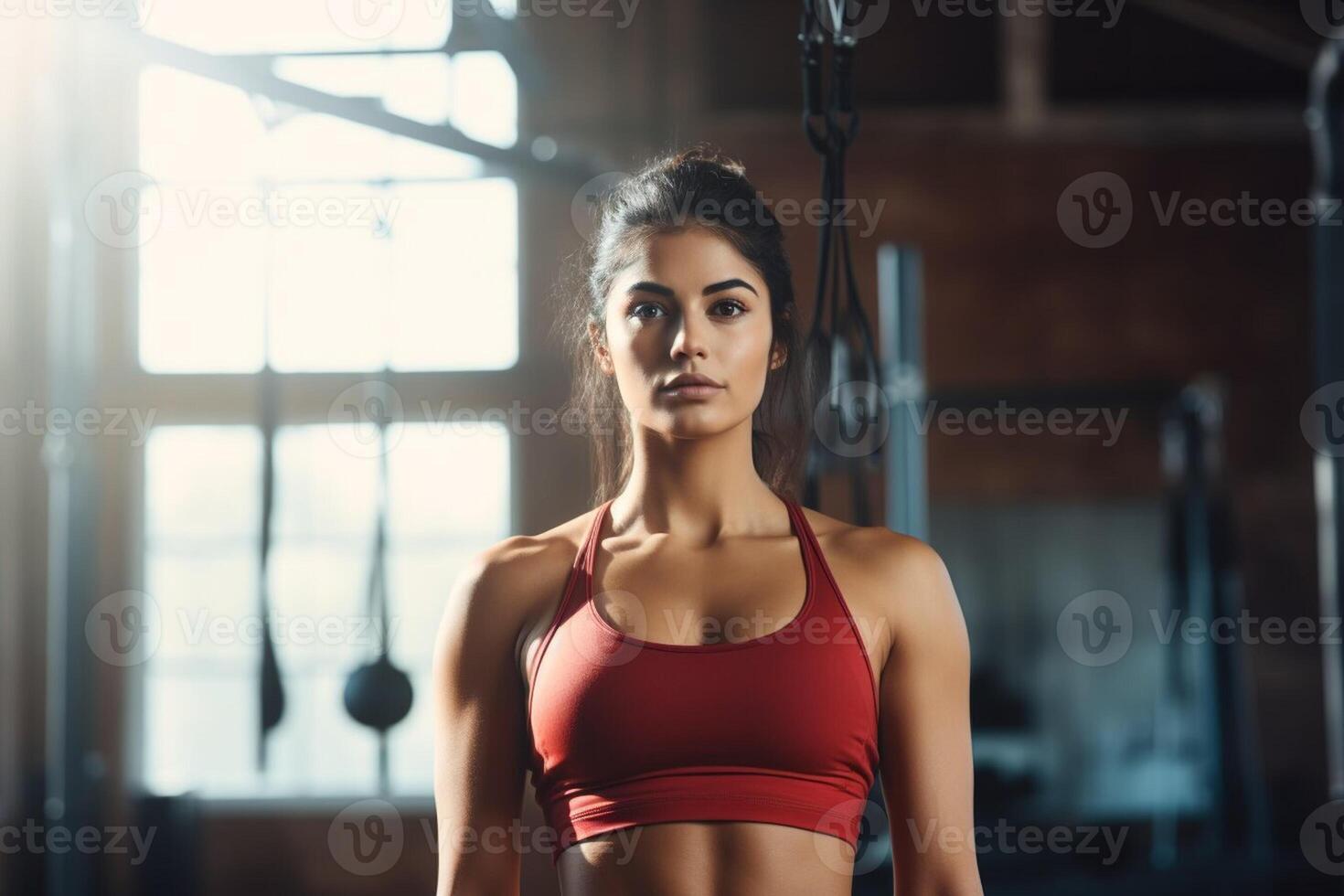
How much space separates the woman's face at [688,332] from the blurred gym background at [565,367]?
4.83m

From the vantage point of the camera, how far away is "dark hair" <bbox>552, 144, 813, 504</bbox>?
3.66 ft

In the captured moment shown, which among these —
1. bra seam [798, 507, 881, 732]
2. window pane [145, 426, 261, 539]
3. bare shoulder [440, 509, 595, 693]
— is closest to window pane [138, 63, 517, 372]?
window pane [145, 426, 261, 539]

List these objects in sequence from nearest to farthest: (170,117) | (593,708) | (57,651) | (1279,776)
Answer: (593,708) → (57,651) → (1279,776) → (170,117)

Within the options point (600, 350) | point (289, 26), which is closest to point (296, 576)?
point (289, 26)

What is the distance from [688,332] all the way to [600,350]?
0.15m

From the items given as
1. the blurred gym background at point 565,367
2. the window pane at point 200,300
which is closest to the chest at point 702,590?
the blurred gym background at point 565,367

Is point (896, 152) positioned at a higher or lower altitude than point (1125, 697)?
higher

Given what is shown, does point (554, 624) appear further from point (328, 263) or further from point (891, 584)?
point (328, 263)

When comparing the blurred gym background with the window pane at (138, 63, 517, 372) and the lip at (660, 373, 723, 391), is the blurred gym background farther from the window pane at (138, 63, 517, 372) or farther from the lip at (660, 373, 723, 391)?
the lip at (660, 373, 723, 391)

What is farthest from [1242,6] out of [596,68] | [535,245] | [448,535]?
[448,535]

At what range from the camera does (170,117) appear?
6.24m

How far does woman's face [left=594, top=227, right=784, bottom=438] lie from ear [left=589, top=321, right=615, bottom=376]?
6 centimetres

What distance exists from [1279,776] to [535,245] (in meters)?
4.34

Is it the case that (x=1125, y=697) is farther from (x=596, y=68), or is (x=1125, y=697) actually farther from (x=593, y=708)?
(x=593, y=708)
